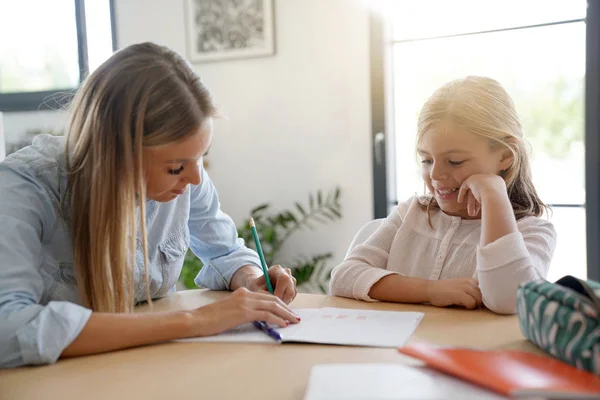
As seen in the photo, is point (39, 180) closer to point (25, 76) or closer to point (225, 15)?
point (225, 15)

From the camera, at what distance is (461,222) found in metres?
1.37

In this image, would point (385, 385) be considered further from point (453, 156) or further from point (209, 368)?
point (453, 156)

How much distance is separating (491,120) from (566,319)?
0.67 m

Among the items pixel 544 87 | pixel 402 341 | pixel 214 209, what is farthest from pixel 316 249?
pixel 402 341

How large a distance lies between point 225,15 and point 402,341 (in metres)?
2.71

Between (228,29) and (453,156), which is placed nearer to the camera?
(453,156)

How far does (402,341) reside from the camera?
2.89 feet

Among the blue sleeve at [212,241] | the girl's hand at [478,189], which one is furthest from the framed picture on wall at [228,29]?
the girl's hand at [478,189]

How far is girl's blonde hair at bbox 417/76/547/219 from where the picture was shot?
4.27ft

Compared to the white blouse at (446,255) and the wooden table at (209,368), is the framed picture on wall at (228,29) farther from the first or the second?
the wooden table at (209,368)

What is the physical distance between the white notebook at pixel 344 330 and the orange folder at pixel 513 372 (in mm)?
137

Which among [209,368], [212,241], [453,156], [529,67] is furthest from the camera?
[529,67]

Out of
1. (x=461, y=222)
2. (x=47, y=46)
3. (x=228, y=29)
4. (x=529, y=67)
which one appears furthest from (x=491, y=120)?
(x=47, y=46)

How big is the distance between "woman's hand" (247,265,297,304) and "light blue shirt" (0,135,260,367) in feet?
0.37
